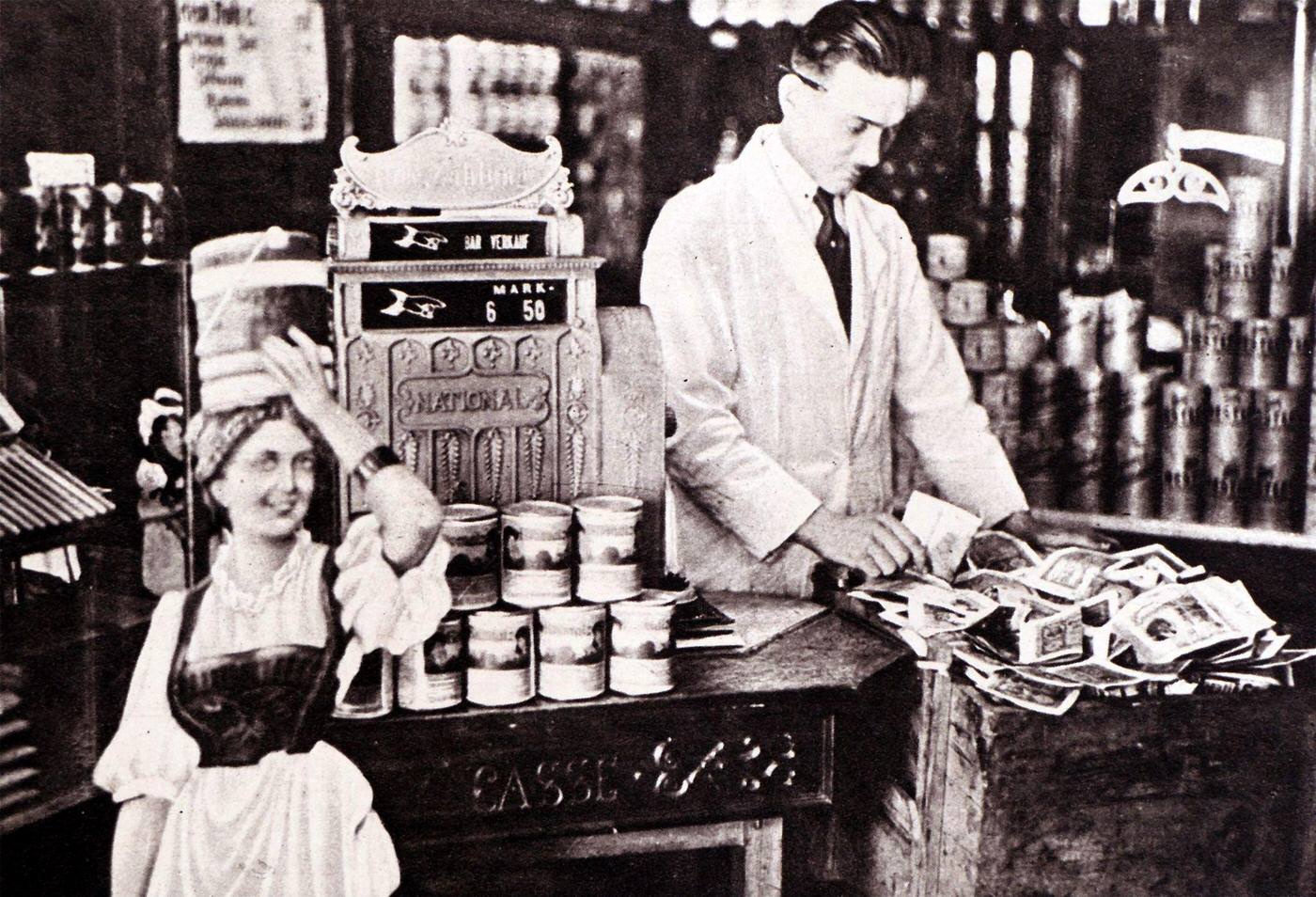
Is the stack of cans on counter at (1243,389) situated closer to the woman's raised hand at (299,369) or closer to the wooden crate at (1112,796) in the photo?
the wooden crate at (1112,796)

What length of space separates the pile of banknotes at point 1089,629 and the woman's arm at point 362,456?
89 centimetres

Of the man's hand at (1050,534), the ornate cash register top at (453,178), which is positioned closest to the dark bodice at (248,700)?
the ornate cash register top at (453,178)

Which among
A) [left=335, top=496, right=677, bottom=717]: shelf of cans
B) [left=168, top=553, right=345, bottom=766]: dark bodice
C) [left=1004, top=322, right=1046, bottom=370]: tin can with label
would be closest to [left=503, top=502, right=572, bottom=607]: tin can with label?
[left=335, top=496, right=677, bottom=717]: shelf of cans

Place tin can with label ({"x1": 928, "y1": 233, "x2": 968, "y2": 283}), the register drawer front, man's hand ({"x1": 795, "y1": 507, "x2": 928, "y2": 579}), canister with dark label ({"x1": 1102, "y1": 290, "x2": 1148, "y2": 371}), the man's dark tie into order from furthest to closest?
canister with dark label ({"x1": 1102, "y1": 290, "x2": 1148, "y2": 371}) < tin can with label ({"x1": 928, "y1": 233, "x2": 968, "y2": 283}) < the man's dark tie < man's hand ({"x1": 795, "y1": 507, "x2": 928, "y2": 579}) < the register drawer front

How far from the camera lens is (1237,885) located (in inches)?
93.7

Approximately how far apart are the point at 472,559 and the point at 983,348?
1.38m

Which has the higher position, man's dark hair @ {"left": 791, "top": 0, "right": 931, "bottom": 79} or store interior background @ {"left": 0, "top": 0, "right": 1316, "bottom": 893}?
man's dark hair @ {"left": 791, "top": 0, "right": 931, "bottom": 79}

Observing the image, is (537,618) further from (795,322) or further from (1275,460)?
(1275,460)

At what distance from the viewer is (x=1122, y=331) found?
316 cm

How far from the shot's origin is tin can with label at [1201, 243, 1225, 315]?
3.12m

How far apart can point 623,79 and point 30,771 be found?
5.53ft

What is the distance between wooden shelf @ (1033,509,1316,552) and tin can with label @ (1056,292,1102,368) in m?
0.35

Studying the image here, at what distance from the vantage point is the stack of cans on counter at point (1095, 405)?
10.4 ft

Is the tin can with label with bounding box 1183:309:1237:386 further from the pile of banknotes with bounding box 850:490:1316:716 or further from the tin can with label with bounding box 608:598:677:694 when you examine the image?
the tin can with label with bounding box 608:598:677:694
